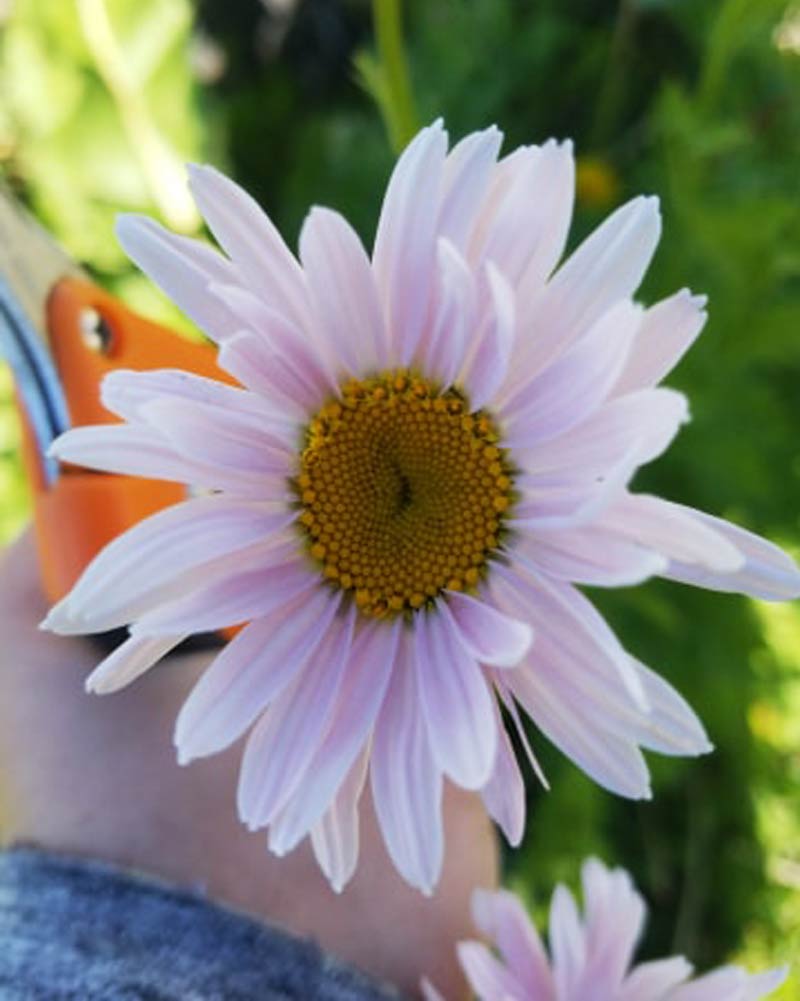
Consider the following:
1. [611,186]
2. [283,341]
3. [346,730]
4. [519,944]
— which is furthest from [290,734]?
[611,186]

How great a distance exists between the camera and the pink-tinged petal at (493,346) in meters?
0.33

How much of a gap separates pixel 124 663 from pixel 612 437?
0.52 ft

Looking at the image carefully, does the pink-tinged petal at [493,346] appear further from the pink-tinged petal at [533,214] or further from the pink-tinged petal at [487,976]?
the pink-tinged petal at [487,976]

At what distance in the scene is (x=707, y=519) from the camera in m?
0.35

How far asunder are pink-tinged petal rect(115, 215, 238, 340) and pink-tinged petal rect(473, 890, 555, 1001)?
0.31 meters

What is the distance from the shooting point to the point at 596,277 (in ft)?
1.17

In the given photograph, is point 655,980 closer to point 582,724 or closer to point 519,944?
point 519,944

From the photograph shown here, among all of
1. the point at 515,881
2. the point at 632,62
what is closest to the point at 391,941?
the point at 515,881

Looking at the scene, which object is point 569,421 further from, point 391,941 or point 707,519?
point 391,941

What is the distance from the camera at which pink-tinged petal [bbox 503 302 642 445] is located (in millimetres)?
325

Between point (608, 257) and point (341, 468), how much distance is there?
0.38ft

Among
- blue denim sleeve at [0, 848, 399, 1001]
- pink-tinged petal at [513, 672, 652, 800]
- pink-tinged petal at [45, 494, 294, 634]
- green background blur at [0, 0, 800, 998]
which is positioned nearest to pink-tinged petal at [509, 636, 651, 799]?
pink-tinged petal at [513, 672, 652, 800]

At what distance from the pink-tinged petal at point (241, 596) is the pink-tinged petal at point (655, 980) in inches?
10.0

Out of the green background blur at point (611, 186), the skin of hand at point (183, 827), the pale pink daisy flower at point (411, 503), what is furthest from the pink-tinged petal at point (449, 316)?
the green background blur at point (611, 186)
